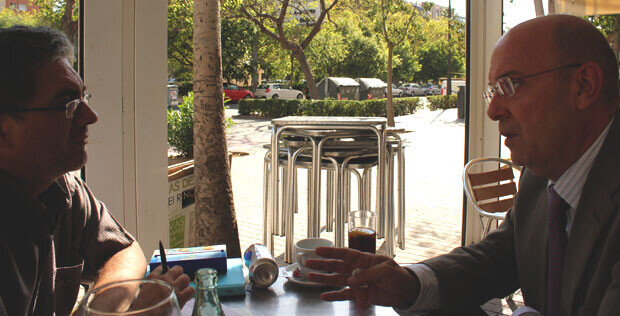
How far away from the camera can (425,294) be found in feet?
5.39

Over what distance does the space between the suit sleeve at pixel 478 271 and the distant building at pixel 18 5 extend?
7.31ft

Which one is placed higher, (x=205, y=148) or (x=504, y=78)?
(x=504, y=78)

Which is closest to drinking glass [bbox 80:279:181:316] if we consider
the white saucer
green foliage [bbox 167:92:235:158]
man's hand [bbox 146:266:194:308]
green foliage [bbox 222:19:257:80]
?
man's hand [bbox 146:266:194:308]

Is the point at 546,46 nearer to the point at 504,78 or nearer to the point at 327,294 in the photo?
the point at 504,78

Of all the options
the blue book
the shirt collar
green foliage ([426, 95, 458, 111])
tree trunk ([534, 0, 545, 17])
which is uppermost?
green foliage ([426, 95, 458, 111])

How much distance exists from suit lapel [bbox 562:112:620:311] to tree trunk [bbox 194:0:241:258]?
3064 millimetres

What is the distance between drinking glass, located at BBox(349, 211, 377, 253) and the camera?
177 cm

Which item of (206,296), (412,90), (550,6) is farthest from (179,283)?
(412,90)

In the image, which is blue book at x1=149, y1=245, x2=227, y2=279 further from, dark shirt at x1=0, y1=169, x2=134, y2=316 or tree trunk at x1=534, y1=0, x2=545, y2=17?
tree trunk at x1=534, y1=0, x2=545, y2=17

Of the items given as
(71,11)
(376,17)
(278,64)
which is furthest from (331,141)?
(278,64)

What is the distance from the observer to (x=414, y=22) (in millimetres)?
19703

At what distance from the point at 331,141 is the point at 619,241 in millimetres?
3102

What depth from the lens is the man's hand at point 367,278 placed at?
1504 millimetres

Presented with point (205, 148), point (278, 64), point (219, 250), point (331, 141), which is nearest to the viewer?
point (219, 250)
